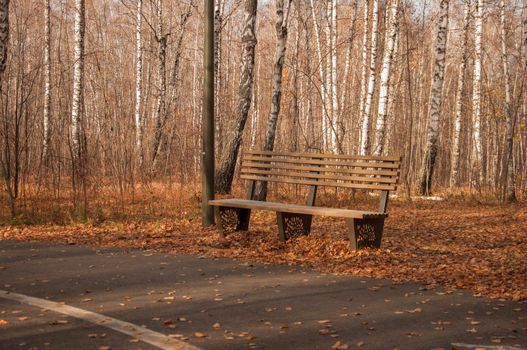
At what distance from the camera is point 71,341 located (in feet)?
14.2

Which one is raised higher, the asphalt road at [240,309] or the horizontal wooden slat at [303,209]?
the horizontal wooden slat at [303,209]

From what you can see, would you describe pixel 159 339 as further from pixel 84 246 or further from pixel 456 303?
pixel 84 246

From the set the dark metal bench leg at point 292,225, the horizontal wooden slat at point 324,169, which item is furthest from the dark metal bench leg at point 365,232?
the dark metal bench leg at point 292,225

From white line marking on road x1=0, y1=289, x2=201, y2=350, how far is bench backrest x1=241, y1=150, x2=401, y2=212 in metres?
3.93

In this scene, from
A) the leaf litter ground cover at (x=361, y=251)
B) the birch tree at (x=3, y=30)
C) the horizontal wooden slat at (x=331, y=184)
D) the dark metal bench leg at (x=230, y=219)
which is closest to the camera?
the leaf litter ground cover at (x=361, y=251)

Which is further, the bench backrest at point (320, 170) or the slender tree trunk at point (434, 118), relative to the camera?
the slender tree trunk at point (434, 118)

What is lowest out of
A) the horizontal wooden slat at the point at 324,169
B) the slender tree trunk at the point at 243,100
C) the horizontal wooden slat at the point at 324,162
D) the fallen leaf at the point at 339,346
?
the fallen leaf at the point at 339,346

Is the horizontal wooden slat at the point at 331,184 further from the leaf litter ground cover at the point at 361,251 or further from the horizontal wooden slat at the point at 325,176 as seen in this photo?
the leaf litter ground cover at the point at 361,251

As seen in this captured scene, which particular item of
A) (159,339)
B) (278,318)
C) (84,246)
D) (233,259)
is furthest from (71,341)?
(84,246)

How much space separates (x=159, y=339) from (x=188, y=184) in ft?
32.3

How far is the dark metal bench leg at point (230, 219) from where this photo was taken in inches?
353

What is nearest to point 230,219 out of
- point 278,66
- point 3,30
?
point 3,30

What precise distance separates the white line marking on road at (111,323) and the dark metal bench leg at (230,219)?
141 inches

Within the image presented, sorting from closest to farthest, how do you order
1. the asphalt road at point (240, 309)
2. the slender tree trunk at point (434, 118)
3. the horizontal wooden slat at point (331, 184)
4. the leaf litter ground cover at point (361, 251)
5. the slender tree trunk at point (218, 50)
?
the asphalt road at point (240, 309) → the leaf litter ground cover at point (361, 251) → the horizontal wooden slat at point (331, 184) → the slender tree trunk at point (434, 118) → the slender tree trunk at point (218, 50)
